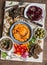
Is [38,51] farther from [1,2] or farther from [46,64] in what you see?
[1,2]

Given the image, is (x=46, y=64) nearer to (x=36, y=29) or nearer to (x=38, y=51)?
(x=38, y=51)

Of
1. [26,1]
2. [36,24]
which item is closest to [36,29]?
[36,24]

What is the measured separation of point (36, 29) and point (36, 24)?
0.08 ft

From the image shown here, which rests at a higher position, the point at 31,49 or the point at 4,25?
the point at 4,25

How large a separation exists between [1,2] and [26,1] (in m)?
0.13

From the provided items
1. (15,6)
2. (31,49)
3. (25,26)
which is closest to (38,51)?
(31,49)

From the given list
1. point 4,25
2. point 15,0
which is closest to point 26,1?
point 15,0

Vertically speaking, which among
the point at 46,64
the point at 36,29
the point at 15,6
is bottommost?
the point at 46,64

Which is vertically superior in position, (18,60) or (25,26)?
(25,26)

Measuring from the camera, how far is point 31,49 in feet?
3.51

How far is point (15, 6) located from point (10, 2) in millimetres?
33

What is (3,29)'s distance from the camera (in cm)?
108

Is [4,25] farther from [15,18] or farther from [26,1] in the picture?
[26,1]

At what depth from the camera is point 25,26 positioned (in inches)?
42.8
